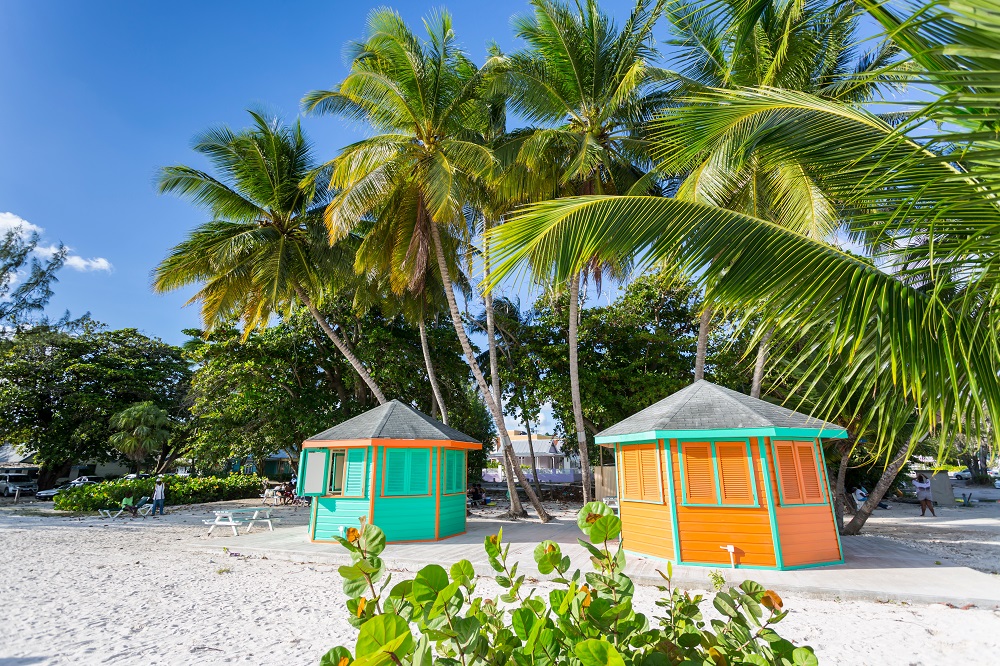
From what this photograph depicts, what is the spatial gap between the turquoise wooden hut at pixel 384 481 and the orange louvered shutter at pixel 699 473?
18.6 ft

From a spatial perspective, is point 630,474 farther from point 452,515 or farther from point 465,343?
point 465,343

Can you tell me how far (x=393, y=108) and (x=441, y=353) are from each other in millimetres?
10419

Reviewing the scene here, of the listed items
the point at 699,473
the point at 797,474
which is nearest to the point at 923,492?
the point at 797,474

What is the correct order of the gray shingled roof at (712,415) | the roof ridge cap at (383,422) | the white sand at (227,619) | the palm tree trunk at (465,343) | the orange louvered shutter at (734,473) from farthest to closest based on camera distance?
the palm tree trunk at (465,343)
the roof ridge cap at (383,422)
the gray shingled roof at (712,415)
the orange louvered shutter at (734,473)
the white sand at (227,619)

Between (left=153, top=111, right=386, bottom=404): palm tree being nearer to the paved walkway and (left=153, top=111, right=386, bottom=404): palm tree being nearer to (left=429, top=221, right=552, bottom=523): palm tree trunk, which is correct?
(left=429, top=221, right=552, bottom=523): palm tree trunk

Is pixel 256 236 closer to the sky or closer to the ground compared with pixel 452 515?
closer to the sky

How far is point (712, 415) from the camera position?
9.05 meters

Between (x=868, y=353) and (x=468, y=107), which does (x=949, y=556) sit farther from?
(x=468, y=107)

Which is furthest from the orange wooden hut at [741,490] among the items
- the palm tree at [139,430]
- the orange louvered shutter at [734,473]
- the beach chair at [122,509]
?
the palm tree at [139,430]

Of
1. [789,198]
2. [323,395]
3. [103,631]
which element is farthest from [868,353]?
[323,395]

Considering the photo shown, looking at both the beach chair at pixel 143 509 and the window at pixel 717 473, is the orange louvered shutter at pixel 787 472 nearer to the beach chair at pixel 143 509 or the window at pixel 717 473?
the window at pixel 717 473

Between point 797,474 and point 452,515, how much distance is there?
7.65 meters

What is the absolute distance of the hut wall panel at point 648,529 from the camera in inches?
354

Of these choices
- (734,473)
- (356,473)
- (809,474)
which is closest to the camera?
(734,473)
